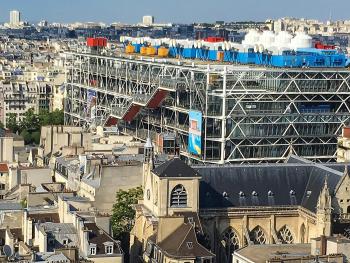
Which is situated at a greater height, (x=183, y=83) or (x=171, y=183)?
(x=183, y=83)

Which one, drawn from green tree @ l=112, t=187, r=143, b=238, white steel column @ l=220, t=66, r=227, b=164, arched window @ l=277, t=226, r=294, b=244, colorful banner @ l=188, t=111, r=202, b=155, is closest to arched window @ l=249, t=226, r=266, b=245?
arched window @ l=277, t=226, r=294, b=244

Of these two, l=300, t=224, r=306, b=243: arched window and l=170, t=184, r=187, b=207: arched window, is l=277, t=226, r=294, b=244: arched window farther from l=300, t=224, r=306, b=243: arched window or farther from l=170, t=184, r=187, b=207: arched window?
l=170, t=184, r=187, b=207: arched window

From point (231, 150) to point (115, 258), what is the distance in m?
55.6

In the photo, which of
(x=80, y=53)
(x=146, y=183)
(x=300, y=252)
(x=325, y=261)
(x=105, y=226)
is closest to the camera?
(x=325, y=261)

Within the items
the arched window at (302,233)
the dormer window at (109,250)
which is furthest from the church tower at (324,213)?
the dormer window at (109,250)

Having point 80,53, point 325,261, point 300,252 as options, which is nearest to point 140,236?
point 300,252

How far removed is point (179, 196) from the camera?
272 ft

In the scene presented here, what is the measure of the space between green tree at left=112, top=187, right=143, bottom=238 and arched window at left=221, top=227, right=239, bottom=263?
439 inches

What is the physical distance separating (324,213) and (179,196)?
11.4 m

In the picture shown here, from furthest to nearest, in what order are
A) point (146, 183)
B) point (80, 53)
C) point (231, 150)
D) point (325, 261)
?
1. point (80, 53)
2. point (231, 150)
3. point (146, 183)
4. point (325, 261)

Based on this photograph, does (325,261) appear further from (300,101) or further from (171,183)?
(300,101)

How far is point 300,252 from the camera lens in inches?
2894

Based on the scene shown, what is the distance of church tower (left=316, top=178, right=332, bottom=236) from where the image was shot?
8125 cm

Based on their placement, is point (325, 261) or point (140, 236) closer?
point (325, 261)
